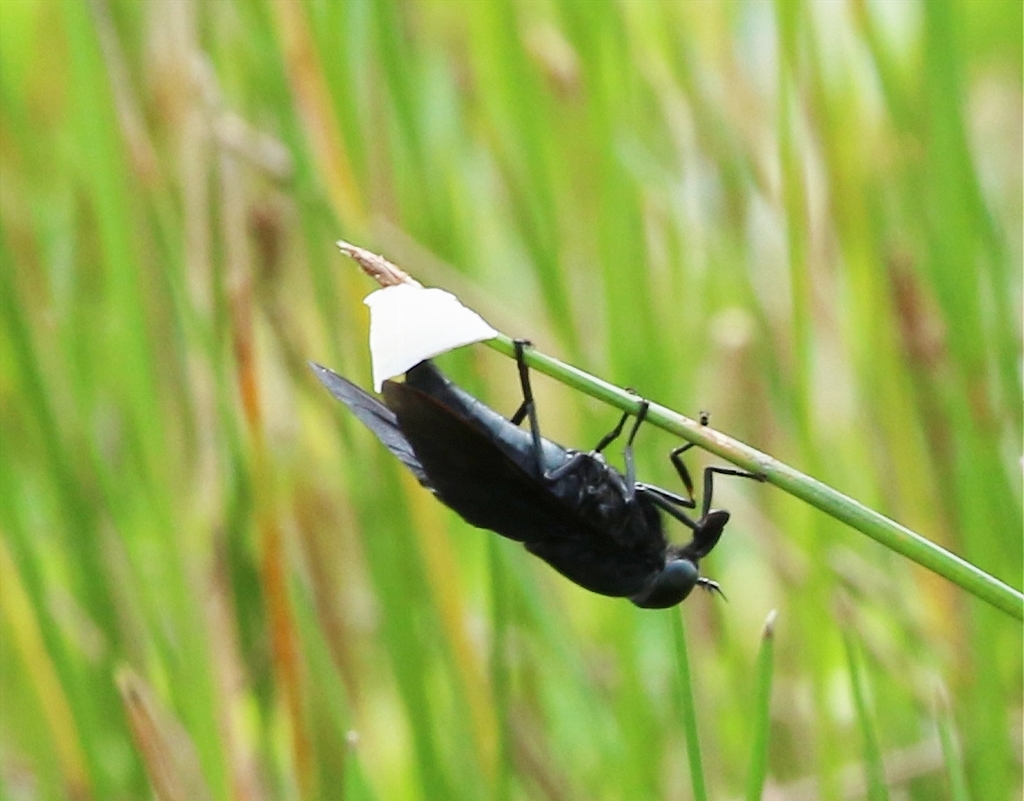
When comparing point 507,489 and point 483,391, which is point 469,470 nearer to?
point 507,489

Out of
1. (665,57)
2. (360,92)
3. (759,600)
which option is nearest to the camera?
(360,92)

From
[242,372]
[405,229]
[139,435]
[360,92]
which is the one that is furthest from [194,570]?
[360,92]

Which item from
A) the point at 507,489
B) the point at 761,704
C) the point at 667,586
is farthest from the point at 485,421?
the point at 761,704

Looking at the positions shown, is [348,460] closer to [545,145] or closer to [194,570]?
[194,570]

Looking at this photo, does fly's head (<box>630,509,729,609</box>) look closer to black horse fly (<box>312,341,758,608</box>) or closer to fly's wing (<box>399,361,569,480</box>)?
black horse fly (<box>312,341,758,608</box>)

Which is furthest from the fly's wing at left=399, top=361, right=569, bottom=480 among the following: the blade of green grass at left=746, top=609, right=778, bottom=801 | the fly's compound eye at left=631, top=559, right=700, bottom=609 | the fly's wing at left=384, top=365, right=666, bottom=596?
the blade of green grass at left=746, top=609, right=778, bottom=801

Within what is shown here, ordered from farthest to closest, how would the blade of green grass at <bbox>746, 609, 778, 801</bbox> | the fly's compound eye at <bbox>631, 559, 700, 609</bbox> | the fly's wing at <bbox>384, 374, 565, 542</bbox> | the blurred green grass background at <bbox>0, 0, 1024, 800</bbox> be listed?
1. the blurred green grass background at <bbox>0, 0, 1024, 800</bbox>
2. the fly's compound eye at <bbox>631, 559, 700, 609</bbox>
3. the fly's wing at <bbox>384, 374, 565, 542</bbox>
4. the blade of green grass at <bbox>746, 609, 778, 801</bbox>
